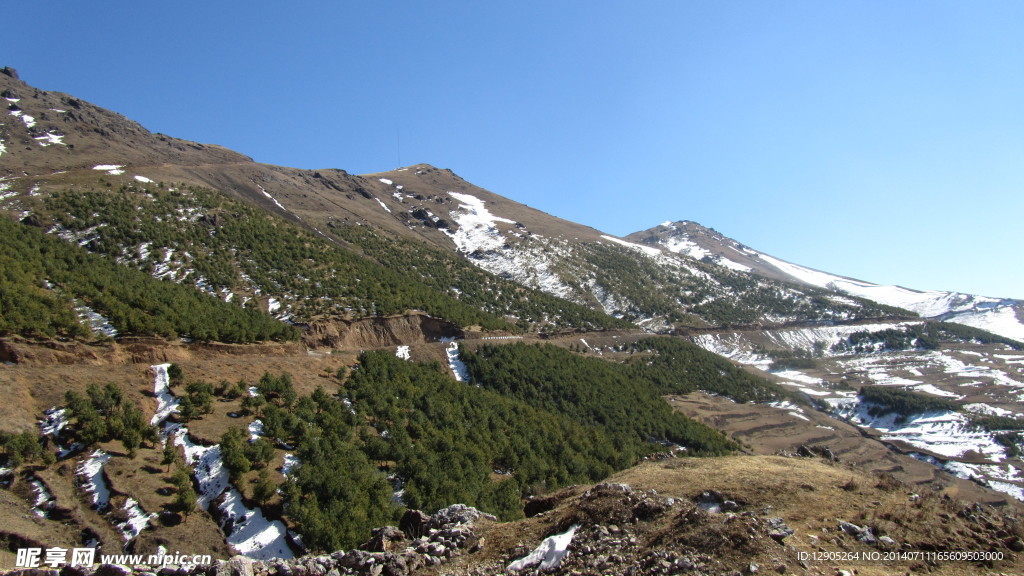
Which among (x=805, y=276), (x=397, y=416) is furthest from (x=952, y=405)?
(x=805, y=276)

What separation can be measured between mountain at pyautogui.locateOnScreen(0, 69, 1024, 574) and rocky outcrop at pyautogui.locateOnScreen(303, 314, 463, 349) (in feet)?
0.60

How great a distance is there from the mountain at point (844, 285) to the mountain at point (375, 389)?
39033mm

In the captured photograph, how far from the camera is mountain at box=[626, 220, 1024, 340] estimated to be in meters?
106

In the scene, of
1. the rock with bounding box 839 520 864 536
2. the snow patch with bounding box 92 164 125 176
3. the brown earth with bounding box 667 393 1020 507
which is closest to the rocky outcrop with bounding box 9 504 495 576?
the rock with bounding box 839 520 864 536

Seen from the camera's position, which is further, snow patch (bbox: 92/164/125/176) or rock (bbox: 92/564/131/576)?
snow patch (bbox: 92/164/125/176)

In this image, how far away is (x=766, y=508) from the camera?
9.54 meters

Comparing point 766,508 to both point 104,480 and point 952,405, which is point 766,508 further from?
point 952,405

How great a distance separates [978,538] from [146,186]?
62.4 m

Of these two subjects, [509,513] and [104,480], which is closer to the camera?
[104,480]

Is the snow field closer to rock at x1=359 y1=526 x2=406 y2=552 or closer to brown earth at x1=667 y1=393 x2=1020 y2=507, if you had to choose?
rock at x1=359 y1=526 x2=406 y2=552

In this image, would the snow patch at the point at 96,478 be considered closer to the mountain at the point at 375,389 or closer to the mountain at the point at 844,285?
the mountain at the point at 375,389

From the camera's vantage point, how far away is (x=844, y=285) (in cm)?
14575

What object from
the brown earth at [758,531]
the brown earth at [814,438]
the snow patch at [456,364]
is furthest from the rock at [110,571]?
the brown earth at [814,438]

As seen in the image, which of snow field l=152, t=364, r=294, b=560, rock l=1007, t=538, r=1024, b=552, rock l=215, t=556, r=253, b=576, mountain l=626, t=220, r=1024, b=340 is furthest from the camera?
mountain l=626, t=220, r=1024, b=340
